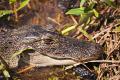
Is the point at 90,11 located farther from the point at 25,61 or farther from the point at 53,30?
the point at 25,61

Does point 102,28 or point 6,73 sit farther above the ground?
point 102,28

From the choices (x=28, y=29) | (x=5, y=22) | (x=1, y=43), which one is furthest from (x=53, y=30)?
(x=5, y=22)

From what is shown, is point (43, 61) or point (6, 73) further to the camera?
point (43, 61)

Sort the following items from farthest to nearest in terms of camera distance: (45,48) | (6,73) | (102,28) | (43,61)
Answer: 1. (102,28)
2. (43,61)
3. (45,48)
4. (6,73)

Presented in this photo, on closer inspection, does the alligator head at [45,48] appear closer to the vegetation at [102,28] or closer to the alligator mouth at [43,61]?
the alligator mouth at [43,61]

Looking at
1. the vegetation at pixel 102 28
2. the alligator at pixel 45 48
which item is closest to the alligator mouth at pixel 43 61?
the alligator at pixel 45 48

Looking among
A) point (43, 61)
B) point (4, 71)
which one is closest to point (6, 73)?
point (4, 71)

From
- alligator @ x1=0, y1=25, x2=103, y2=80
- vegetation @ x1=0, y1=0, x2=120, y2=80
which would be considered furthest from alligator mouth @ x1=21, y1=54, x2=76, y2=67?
vegetation @ x1=0, y1=0, x2=120, y2=80

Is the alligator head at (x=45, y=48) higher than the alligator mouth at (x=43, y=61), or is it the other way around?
the alligator head at (x=45, y=48)

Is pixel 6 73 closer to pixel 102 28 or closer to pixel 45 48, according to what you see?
pixel 45 48
